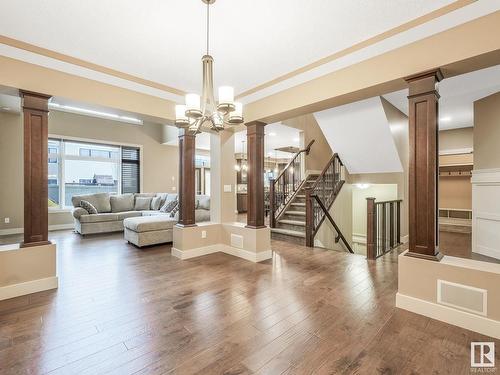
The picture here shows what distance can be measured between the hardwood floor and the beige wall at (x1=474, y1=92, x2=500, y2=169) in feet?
9.23

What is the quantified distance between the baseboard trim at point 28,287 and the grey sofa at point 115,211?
2.50m

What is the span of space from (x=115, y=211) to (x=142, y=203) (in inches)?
29.7

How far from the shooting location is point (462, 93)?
4.09 metres

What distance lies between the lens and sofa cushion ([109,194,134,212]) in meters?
7.26

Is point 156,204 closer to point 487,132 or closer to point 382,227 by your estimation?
point 382,227

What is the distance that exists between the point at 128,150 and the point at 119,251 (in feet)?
15.9

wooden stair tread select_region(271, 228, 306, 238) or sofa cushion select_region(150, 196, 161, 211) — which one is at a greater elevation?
sofa cushion select_region(150, 196, 161, 211)

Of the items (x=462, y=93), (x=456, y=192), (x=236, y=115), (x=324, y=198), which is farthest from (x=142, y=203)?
(x=456, y=192)

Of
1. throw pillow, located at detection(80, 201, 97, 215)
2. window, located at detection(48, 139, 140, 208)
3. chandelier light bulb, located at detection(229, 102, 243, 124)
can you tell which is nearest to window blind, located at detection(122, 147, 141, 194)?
window, located at detection(48, 139, 140, 208)

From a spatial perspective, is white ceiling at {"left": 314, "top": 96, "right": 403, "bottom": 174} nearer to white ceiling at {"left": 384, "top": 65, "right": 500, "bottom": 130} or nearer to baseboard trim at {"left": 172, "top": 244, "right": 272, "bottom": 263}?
white ceiling at {"left": 384, "top": 65, "right": 500, "bottom": 130}

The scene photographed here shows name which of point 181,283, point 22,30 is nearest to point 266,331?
point 181,283

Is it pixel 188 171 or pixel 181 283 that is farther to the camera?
pixel 188 171

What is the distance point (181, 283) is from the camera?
3.19 metres

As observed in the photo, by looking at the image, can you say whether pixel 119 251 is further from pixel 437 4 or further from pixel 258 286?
pixel 437 4
